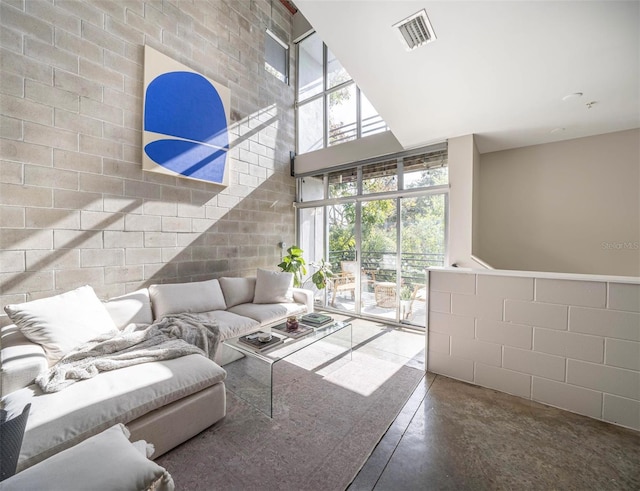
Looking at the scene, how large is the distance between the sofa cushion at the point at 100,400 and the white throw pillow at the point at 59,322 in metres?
0.41

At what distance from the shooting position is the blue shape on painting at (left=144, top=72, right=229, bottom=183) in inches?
125

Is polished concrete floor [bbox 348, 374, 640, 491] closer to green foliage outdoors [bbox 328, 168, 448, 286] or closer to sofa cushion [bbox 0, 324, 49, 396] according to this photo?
sofa cushion [bbox 0, 324, 49, 396]

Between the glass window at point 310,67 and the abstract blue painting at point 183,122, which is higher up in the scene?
the glass window at point 310,67

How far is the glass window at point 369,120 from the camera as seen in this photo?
4.35 meters

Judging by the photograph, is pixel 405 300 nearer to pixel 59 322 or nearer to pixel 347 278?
pixel 347 278

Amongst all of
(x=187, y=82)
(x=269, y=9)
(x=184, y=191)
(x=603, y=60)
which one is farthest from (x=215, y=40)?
(x=603, y=60)

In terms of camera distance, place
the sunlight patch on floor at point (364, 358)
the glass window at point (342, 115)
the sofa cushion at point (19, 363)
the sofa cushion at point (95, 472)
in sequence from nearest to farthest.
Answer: the sofa cushion at point (95, 472), the sofa cushion at point (19, 363), the sunlight patch on floor at point (364, 358), the glass window at point (342, 115)

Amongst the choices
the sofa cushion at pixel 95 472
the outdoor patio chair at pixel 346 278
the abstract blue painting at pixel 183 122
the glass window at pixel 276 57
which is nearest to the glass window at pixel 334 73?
the glass window at pixel 276 57

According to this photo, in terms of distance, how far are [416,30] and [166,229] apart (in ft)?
10.6

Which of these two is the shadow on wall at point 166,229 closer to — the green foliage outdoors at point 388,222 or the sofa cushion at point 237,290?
the sofa cushion at point 237,290

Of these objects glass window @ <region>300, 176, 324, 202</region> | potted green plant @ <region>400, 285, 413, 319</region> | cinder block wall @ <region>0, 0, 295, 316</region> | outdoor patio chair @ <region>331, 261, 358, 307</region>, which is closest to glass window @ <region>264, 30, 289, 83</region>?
cinder block wall @ <region>0, 0, 295, 316</region>

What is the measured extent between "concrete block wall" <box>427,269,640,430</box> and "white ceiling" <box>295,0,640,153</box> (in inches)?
63.2

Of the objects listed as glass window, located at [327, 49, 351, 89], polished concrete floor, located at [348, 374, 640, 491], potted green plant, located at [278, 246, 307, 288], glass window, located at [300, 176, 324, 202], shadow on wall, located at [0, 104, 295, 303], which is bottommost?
polished concrete floor, located at [348, 374, 640, 491]

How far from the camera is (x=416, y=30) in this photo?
1788 millimetres
